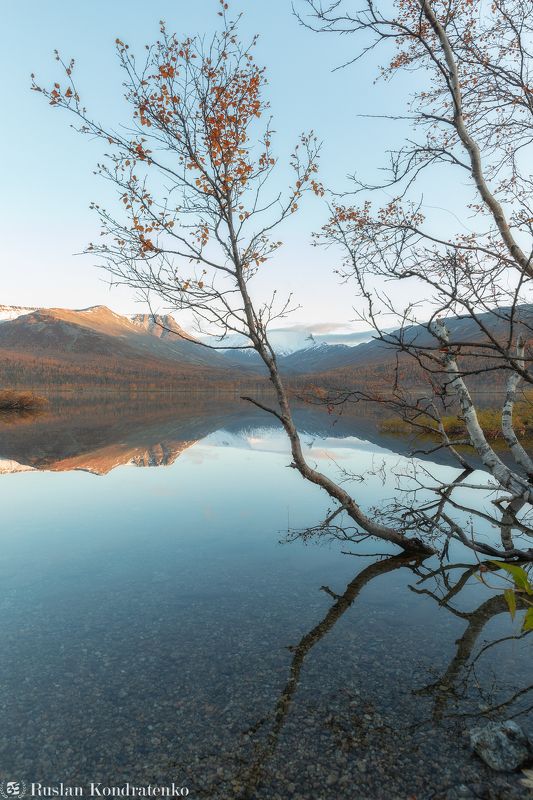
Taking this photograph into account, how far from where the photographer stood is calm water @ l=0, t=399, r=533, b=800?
5.88 metres

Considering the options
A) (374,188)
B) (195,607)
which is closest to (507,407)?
(374,188)

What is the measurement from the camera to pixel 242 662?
832 cm

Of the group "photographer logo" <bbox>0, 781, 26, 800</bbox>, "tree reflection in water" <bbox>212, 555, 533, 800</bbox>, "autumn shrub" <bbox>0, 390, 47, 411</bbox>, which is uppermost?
"autumn shrub" <bbox>0, 390, 47, 411</bbox>

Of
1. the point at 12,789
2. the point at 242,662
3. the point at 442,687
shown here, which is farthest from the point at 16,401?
the point at 442,687

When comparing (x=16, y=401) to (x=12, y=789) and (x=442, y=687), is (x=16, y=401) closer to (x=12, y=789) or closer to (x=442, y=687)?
(x=12, y=789)

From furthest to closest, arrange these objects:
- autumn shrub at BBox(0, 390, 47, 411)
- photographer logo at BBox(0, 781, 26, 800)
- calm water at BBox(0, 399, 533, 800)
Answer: autumn shrub at BBox(0, 390, 47, 411), calm water at BBox(0, 399, 533, 800), photographer logo at BBox(0, 781, 26, 800)

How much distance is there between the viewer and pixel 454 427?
42469 mm

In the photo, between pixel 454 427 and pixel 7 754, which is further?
pixel 454 427

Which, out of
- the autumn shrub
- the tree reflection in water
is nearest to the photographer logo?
the tree reflection in water

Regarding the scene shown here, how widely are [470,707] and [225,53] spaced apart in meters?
14.8

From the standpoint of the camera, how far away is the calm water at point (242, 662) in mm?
5883

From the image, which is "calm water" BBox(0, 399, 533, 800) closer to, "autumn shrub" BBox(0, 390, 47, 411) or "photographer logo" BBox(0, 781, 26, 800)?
"photographer logo" BBox(0, 781, 26, 800)

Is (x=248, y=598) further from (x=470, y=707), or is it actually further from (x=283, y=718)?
A: (x=470, y=707)

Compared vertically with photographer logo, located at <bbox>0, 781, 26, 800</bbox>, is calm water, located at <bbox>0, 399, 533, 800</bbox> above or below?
below
